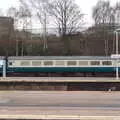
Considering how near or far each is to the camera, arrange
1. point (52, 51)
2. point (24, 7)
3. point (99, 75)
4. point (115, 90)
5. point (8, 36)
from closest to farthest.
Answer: point (115, 90) → point (99, 75) → point (52, 51) → point (8, 36) → point (24, 7)

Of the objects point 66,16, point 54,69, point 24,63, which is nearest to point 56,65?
point 54,69

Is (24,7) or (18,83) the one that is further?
(24,7)

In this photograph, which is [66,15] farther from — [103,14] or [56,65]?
[56,65]

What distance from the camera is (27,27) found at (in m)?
95.9

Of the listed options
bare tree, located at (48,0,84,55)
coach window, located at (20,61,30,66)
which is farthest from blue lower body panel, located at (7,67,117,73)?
bare tree, located at (48,0,84,55)

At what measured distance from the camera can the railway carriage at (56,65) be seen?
177ft

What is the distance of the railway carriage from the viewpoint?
5397 cm

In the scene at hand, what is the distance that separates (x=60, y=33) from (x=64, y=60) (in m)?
39.7

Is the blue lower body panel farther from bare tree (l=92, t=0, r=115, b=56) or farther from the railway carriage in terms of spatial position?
bare tree (l=92, t=0, r=115, b=56)

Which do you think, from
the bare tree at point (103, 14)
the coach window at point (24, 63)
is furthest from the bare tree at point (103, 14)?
the coach window at point (24, 63)

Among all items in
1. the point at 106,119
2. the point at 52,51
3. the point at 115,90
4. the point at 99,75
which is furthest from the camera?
the point at 52,51

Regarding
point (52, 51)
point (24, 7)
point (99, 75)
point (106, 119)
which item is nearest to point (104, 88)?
point (99, 75)

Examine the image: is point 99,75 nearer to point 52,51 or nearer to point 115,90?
point 115,90

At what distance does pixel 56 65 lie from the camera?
2154 inches
